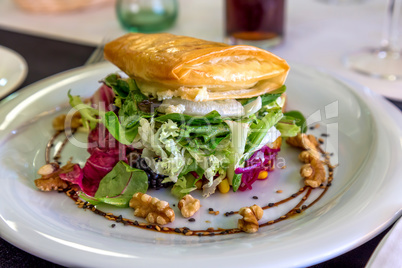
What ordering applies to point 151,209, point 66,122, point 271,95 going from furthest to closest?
point 66,122 < point 271,95 < point 151,209

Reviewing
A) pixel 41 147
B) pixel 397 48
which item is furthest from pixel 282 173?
pixel 397 48

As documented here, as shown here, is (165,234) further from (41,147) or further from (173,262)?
(41,147)

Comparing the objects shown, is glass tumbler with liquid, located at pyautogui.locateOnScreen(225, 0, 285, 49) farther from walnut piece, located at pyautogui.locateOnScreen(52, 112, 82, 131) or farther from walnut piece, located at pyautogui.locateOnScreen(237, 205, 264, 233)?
walnut piece, located at pyautogui.locateOnScreen(237, 205, 264, 233)

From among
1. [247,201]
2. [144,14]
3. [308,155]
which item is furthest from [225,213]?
[144,14]

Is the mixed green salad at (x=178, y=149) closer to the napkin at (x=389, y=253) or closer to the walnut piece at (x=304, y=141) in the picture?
the walnut piece at (x=304, y=141)

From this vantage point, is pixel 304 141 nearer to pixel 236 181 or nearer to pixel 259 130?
pixel 259 130

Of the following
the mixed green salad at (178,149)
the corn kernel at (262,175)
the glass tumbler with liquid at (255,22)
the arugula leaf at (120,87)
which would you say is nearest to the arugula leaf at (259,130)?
the mixed green salad at (178,149)
